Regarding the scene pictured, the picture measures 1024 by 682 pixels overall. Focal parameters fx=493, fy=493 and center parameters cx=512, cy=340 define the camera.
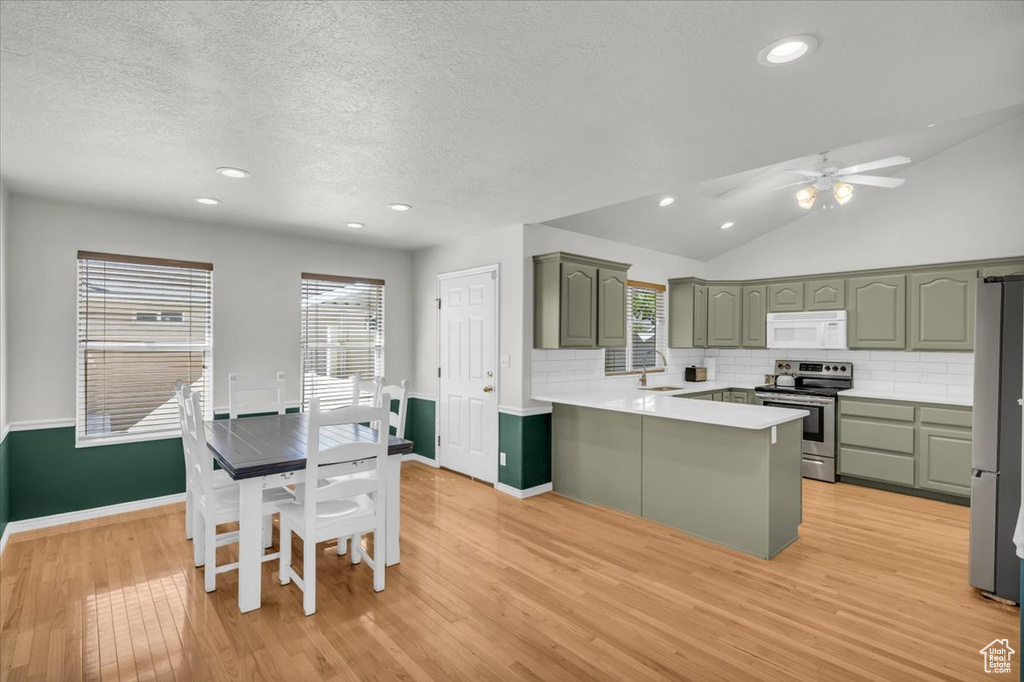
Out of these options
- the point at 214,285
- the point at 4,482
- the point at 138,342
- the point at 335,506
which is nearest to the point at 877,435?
the point at 335,506

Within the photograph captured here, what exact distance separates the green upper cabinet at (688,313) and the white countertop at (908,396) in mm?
1626

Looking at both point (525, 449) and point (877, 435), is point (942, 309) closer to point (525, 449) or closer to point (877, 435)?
point (877, 435)

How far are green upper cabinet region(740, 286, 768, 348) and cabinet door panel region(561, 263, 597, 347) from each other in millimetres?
2463

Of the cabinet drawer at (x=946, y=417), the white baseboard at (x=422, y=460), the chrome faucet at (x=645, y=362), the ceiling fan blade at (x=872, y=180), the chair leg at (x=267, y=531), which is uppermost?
the ceiling fan blade at (x=872, y=180)

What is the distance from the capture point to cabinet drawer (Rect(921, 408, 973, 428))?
167 inches

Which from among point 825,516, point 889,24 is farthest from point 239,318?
point 825,516

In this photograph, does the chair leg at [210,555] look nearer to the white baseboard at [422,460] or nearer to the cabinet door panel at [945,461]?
the white baseboard at [422,460]

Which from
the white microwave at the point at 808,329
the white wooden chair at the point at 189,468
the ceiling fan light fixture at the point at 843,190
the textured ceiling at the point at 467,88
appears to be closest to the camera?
the textured ceiling at the point at 467,88

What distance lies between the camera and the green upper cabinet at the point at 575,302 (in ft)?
14.4

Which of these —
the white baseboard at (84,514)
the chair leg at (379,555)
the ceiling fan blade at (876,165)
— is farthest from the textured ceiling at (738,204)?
the white baseboard at (84,514)

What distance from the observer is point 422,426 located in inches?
224

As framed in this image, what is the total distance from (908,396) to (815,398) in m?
0.76

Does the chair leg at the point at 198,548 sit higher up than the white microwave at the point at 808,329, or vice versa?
the white microwave at the point at 808,329

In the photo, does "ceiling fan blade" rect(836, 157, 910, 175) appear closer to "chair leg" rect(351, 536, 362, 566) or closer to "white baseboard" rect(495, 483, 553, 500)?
"white baseboard" rect(495, 483, 553, 500)
